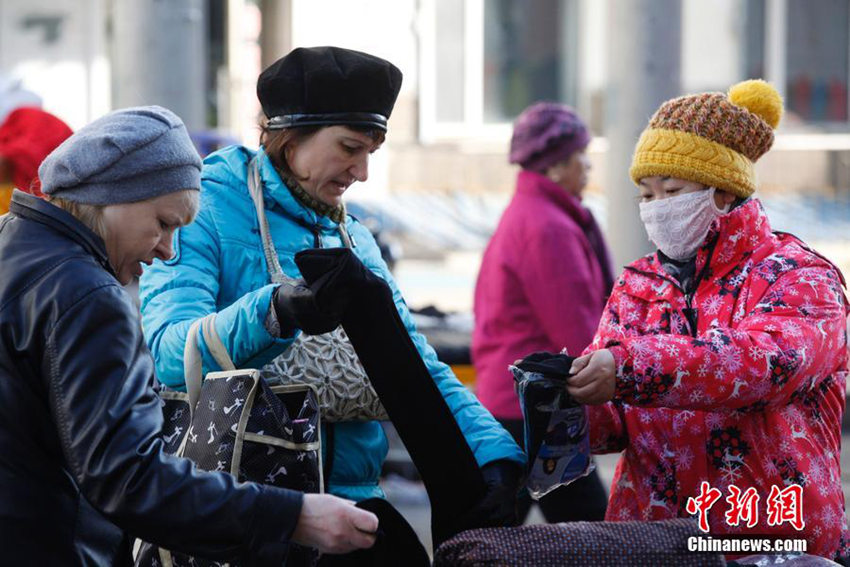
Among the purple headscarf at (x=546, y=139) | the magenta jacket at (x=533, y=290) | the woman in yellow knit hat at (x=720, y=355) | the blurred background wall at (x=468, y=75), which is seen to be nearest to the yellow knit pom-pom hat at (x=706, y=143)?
the woman in yellow knit hat at (x=720, y=355)

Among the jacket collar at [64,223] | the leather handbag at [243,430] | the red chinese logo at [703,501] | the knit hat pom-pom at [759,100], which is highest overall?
the knit hat pom-pom at [759,100]

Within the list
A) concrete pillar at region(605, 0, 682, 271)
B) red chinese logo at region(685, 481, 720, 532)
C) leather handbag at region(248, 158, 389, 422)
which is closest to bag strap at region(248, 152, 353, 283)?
leather handbag at region(248, 158, 389, 422)

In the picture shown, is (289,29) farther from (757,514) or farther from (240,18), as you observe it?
(757,514)

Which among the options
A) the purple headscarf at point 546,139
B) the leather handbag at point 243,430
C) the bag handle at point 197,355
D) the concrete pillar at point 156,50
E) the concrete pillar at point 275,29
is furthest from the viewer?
the concrete pillar at point 275,29

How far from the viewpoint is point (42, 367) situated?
2330mm

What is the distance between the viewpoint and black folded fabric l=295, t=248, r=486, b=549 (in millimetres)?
2797

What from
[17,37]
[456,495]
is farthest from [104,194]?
[17,37]

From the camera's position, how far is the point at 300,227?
122 inches

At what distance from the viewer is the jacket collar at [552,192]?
559 centimetres

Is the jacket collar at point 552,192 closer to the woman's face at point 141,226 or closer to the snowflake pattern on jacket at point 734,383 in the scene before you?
the snowflake pattern on jacket at point 734,383

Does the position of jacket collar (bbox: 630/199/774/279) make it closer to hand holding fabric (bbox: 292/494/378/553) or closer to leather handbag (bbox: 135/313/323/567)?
leather handbag (bbox: 135/313/323/567)

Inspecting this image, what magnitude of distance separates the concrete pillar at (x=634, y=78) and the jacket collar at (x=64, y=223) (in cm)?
476

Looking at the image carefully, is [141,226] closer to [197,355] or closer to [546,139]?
[197,355]

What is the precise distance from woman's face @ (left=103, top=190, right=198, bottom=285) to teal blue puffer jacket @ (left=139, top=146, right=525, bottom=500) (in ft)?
0.82
